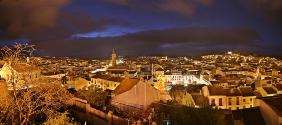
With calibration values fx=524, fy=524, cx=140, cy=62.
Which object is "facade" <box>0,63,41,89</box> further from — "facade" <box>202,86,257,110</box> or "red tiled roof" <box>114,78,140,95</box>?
"facade" <box>202,86,257,110</box>

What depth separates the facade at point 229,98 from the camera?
56.2 m

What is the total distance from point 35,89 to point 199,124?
9875mm

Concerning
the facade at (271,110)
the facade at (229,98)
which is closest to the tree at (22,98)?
the facade at (271,110)

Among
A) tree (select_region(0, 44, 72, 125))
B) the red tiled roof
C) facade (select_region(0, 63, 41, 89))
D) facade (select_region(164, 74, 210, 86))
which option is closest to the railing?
tree (select_region(0, 44, 72, 125))

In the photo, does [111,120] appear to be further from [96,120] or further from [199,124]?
[199,124]

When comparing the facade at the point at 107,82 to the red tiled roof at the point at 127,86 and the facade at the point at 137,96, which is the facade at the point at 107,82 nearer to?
the red tiled roof at the point at 127,86

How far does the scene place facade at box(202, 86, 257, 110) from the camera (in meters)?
56.2

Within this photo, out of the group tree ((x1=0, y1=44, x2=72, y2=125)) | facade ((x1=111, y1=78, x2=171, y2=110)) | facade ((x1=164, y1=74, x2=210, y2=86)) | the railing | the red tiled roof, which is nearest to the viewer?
tree ((x1=0, y1=44, x2=72, y2=125))

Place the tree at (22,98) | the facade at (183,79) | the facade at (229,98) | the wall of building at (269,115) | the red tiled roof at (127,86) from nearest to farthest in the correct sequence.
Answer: the tree at (22,98) → the wall of building at (269,115) → the red tiled roof at (127,86) → the facade at (229,98) → the facade at (183,79)

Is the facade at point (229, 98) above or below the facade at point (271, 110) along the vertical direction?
below

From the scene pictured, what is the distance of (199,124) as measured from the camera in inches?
1147

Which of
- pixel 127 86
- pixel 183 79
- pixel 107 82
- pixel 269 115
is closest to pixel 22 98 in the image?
pixel 127 86

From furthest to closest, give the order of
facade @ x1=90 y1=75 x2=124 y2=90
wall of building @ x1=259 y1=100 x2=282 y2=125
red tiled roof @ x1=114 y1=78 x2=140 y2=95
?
facade @ x1=90 y1=75 x2=124 y2=90, red tiled roof @ x1=114 y1=78 x2=140 y2=95, wall of building @ x1=259 y1=100 x2=282 y2=125

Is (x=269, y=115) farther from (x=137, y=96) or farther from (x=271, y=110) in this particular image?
(x=137, y=96)
